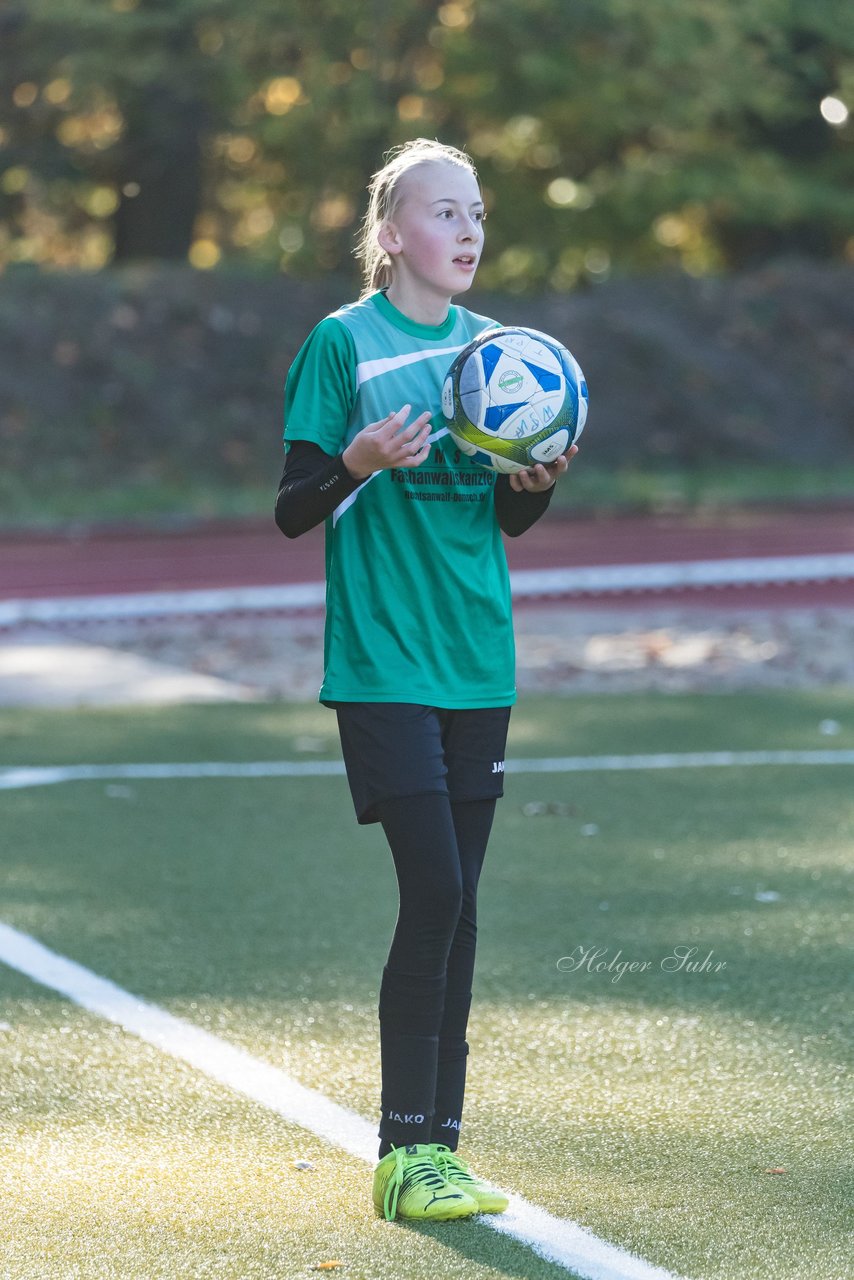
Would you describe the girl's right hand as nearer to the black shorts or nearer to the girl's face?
the girl's face

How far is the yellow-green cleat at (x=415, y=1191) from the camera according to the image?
11.2 ft

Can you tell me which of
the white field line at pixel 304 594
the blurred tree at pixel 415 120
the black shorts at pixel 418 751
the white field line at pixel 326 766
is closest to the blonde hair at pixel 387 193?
the black shorts at pixel 418 751

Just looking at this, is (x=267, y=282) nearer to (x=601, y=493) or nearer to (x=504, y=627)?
(x=601, y=493)

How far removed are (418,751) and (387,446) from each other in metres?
0.58

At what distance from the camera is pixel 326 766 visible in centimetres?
823

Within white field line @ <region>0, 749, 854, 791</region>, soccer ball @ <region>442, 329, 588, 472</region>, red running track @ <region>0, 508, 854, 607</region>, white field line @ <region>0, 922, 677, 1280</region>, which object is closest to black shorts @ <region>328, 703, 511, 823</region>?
soccer ball @ <region>442, 329, 588, 472</region>

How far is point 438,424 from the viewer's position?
3.60 meters

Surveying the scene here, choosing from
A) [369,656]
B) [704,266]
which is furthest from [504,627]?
[704,266]

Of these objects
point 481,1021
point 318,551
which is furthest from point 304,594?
point 481,1021

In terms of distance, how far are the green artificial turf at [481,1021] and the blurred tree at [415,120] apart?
62.6 feet

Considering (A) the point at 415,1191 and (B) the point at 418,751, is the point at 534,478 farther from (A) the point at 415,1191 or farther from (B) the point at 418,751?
(A) the point at 415,1191

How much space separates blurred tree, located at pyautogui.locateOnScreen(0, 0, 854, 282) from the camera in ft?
83.2

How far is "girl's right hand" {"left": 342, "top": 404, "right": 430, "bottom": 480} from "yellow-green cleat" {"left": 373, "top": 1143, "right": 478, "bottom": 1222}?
4.23 ft

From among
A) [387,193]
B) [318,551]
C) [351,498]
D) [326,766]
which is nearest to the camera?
[351,498]
